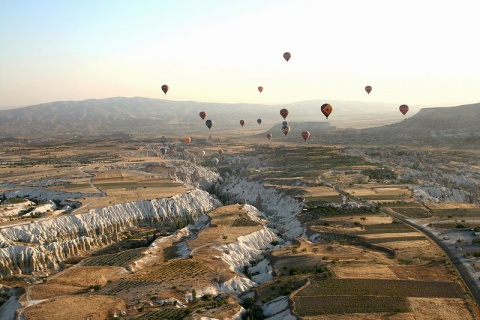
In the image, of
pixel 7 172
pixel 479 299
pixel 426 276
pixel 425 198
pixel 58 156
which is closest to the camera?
pixel 479 299

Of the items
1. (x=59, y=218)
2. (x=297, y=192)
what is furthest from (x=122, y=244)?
(x=297, y=192)

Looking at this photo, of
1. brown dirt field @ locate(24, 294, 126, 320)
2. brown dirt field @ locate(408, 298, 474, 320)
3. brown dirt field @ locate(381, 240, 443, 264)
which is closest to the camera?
brown dirt field @ locate(408, 298, 474, 320)

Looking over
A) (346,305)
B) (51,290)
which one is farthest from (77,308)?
(346,305)

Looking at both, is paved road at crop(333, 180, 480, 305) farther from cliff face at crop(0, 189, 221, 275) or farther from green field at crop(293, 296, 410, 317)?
cliff face at crop(0, 189, 221, 275)

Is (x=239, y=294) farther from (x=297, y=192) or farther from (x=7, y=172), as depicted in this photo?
(x=7, y=172)

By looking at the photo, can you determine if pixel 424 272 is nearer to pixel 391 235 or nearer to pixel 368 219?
pixel 391 235

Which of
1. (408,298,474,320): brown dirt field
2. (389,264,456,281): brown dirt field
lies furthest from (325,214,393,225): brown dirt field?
(408,298,474,320): brown dirt field
